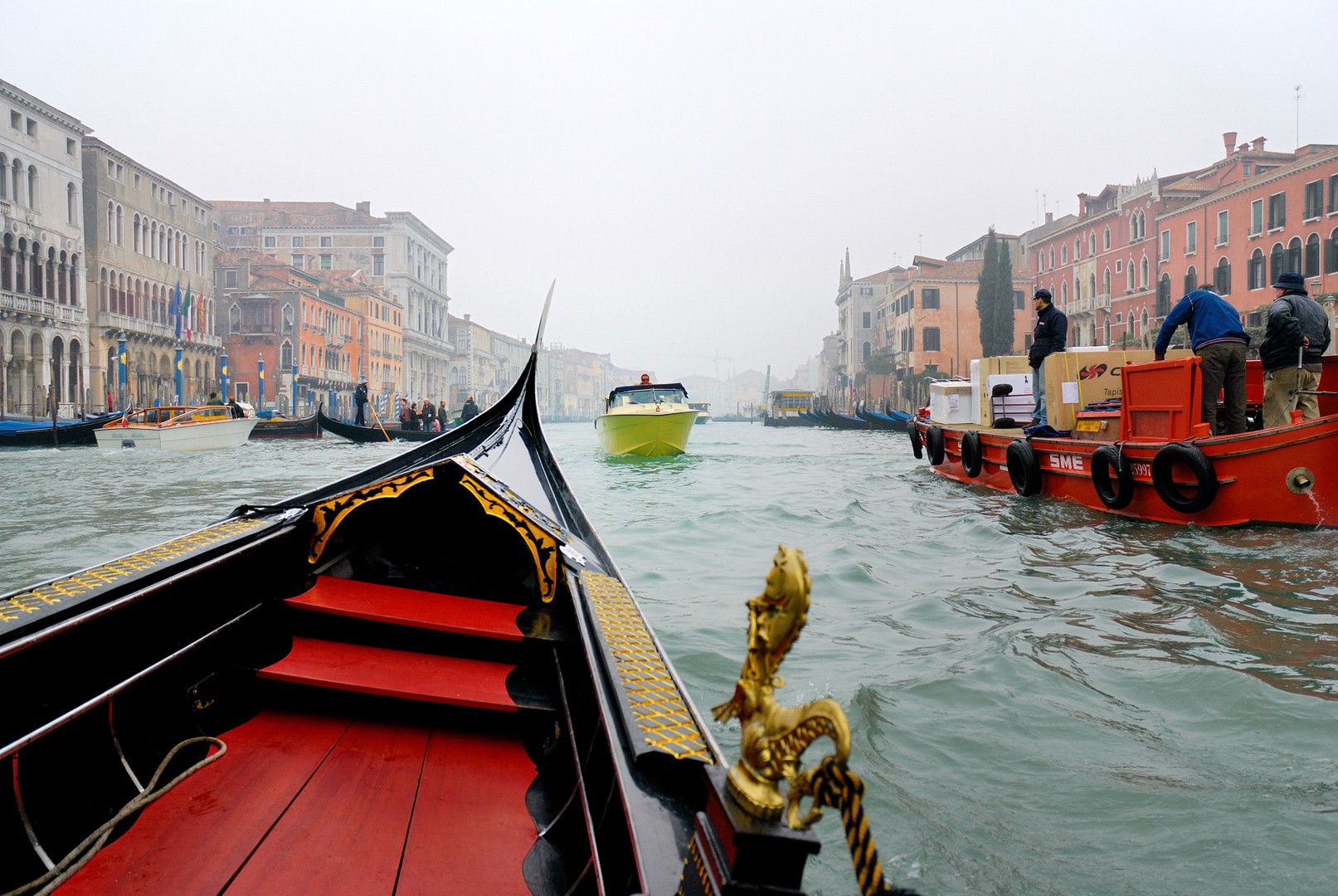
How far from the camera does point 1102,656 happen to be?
2283 millimetres

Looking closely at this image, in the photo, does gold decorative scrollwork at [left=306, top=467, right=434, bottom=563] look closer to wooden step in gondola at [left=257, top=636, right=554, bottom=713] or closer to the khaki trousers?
wooden step in gondola at [left=257, top=636, right=554, bottom=713]

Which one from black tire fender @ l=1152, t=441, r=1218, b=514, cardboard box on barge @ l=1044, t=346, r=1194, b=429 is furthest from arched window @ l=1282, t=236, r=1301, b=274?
black tire fender @ l=1152, t=441, r=1218, b=514

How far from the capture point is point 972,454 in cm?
635

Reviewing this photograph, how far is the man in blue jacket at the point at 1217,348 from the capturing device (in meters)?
4.02

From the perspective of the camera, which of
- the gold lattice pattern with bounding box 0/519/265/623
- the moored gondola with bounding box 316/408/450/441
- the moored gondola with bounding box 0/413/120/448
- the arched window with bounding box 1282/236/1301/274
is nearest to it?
the gold lattice pattern with bounding box 0/519/265/623

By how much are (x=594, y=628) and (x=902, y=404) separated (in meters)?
31.3

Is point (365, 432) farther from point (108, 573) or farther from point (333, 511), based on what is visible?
point (108, 573)

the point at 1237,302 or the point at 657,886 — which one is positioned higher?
the point at 1237,302

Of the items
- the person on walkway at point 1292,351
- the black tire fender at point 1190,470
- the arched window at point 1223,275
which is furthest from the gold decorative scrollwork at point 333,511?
the arched window at point 1223,275

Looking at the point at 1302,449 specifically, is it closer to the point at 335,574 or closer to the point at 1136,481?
the point at 1136,481

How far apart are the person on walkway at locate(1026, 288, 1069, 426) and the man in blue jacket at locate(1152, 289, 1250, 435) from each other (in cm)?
109

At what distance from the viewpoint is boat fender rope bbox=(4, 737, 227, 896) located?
924mm

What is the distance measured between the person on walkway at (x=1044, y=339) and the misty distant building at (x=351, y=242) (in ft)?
113

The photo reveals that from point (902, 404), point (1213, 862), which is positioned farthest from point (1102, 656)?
point (902, 404)
